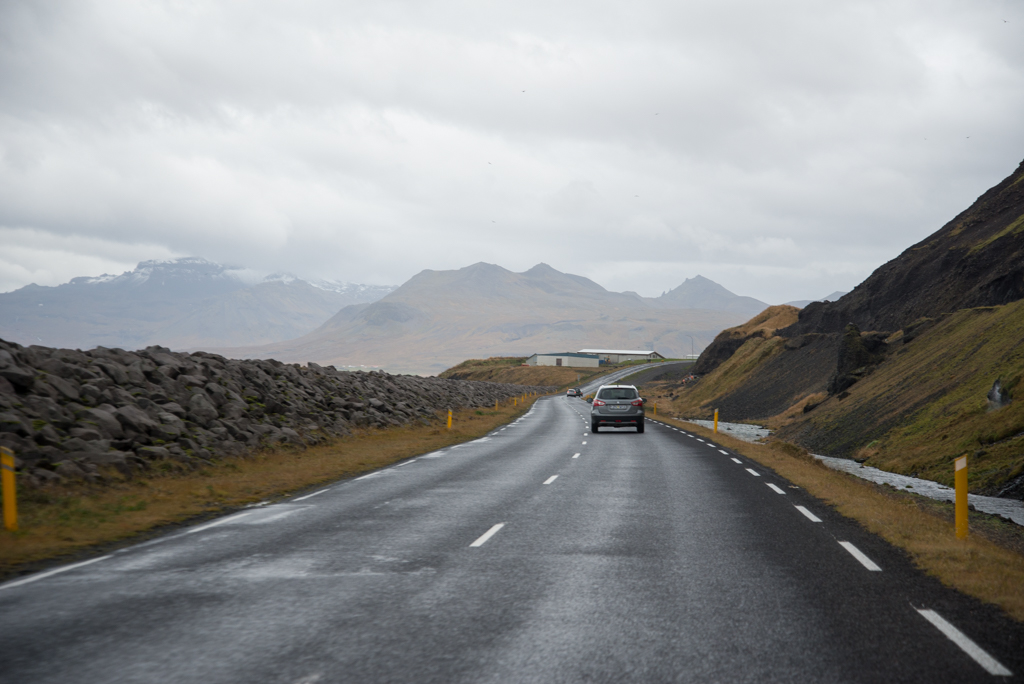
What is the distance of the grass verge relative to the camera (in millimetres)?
6762

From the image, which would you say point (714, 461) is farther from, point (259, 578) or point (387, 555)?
point (259, 578)

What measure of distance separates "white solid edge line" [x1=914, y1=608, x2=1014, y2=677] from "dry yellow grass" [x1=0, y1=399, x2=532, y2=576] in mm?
8469

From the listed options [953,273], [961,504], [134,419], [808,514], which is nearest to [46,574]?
[134,419]

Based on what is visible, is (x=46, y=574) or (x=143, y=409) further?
(x=143, y=409)

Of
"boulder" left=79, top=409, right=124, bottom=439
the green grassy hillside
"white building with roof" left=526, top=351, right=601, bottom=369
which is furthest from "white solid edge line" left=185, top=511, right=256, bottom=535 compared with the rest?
"white building with roof" left=526, top=351, right=601, bottom=369

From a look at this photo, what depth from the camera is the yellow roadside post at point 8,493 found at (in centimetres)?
932

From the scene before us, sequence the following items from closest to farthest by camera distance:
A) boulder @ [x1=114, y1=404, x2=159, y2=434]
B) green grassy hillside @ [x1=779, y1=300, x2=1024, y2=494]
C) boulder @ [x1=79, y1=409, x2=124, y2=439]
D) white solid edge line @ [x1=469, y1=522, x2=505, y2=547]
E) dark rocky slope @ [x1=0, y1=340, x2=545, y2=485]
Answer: white solid edge line @ [x1=469, y1=522, x2=505, y2=547] < dark rocky slope @ [x1=0, y1=340, x2=545, y2=485] < boulder @ [x1=79, y1=409, x2=124, y2=439] < boulder @ [x1=114, y1=404, x2=159, y2=434] < green grassy hillside @ [x1=779, y1=300, x2=1024, y2=494]

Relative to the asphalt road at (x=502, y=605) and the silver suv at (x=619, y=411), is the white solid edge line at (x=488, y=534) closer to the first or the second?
the asphalt road at (x=502, y=605)

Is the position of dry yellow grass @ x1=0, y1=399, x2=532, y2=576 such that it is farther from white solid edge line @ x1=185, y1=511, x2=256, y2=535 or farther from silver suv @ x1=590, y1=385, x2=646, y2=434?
silver suv @ x1=590, y1=385, x2=646, y2=434

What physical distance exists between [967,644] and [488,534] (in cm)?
542

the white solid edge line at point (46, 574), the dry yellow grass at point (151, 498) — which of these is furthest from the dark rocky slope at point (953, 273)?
the white solid edge line at point (46, 574)

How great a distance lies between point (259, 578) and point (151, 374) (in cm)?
1310

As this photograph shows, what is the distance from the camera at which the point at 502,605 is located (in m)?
6.18

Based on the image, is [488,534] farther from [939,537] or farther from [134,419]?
[134,419]
